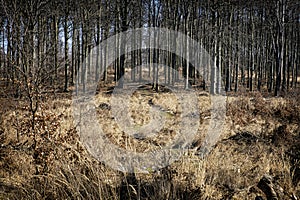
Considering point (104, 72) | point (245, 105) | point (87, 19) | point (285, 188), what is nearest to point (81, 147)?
point (285, 188)

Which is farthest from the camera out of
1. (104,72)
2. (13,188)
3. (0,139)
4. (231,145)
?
(104,72)

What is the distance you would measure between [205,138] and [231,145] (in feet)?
3.06

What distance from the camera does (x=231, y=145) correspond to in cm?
616

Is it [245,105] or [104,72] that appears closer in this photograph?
[245,105]

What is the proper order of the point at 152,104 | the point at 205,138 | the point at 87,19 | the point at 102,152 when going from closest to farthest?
the point at 102,152, the point at 205,138, the point at 152,104, the point at 87,19

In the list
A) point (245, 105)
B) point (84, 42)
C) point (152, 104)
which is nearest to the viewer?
point (245, 105)


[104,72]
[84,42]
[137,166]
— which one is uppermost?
[84,42]

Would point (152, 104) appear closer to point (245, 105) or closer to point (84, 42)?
point (245, 105)

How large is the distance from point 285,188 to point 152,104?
9.69 m

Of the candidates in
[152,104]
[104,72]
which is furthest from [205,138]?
[104,72]

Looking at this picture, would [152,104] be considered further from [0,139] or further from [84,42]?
[84,42]

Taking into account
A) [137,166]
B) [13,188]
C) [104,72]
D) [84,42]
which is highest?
[84,42]

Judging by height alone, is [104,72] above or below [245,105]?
above

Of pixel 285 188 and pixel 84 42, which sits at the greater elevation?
pixel 84 42
